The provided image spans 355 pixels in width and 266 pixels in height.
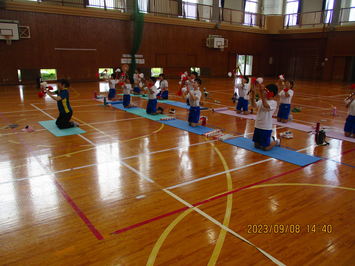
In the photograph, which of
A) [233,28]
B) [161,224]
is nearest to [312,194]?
[161,224]

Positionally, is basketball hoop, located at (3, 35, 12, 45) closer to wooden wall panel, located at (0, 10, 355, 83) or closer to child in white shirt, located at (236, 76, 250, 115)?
wooden wall panel, located at (0, 10, 355, 83)

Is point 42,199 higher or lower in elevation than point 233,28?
lower

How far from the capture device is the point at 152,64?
69.4ft

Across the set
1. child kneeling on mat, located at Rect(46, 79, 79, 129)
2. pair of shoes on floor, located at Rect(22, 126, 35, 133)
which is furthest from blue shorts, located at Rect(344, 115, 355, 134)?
pair of shoes on floor, located at Rect(22, 126, 35, 133)

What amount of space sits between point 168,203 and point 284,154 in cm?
305

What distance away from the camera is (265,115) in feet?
19.1

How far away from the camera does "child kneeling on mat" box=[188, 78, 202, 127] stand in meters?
7.67

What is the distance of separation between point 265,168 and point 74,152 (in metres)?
3.75

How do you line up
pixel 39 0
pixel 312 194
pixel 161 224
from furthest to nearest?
pixel 39 0 < pixel 312 194 < pixel 161 224

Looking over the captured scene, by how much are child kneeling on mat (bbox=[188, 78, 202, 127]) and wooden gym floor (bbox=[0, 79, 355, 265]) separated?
112 centimetres

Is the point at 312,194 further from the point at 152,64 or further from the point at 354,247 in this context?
the point at 152,64

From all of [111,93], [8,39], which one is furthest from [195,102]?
[8,39]

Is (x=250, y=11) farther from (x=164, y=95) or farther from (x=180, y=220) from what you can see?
(x=180, y=220)

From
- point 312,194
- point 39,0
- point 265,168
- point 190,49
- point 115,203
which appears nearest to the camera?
point 115,203
